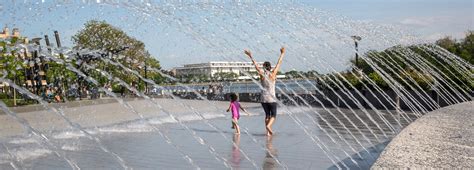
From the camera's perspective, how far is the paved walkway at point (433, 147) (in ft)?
15.6

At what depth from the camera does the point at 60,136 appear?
12.7m

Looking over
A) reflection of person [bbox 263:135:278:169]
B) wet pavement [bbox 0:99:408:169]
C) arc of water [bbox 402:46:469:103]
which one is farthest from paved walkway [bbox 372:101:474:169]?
arc of water [bbox 402:46:469:103]

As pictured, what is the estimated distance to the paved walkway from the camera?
187 inches

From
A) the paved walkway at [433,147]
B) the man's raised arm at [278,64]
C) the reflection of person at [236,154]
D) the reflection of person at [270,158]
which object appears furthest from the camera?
the man's raised arm at [278,64]

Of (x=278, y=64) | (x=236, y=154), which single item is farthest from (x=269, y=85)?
(x=236, y=154)

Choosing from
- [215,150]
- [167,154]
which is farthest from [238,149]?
[167,154]

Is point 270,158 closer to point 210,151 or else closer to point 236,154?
point 236,154

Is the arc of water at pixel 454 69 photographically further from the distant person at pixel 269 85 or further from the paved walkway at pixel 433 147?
the paved walkway at pixel 433 147

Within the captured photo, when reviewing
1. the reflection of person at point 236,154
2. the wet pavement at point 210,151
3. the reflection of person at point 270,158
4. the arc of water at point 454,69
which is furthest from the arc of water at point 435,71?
the reflection of person at point 270,158

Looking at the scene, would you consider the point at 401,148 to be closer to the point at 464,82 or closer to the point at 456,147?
the point at 456,147

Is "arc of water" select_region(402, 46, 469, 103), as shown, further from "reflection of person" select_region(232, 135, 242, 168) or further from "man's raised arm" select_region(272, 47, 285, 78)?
"reflection of person" select_region(232, 135, 242, 168)

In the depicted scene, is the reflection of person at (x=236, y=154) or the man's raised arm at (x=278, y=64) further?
Result: the man's raised arm at (x=278, y=64)

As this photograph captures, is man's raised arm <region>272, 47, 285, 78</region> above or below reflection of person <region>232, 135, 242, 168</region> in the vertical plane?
above

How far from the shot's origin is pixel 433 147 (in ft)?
18.4
